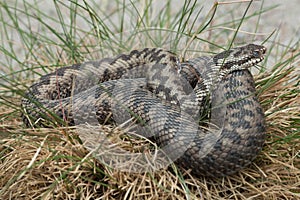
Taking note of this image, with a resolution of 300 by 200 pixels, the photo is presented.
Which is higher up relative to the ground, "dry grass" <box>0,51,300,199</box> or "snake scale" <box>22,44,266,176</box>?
"snake scale" <box>22,44,266,176</box>

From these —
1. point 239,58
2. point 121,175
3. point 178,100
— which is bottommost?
point 121,175

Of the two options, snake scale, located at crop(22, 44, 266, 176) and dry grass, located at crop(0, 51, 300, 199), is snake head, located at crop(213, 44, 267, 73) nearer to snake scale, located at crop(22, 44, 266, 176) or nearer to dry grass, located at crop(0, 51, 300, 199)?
snake scale, located at crop(22, 44, 266, 176)

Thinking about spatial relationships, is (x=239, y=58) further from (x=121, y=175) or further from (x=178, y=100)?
(x=121, y=175)

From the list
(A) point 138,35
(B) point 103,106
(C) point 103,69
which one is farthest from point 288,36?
(B) point 103,106

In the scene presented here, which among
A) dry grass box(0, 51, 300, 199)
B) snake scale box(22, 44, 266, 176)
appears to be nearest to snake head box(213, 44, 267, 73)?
snake scale box(22, 44, 266, 176)

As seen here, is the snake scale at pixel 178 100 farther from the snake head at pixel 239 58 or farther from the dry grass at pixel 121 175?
the dry grass at pixel 121 175

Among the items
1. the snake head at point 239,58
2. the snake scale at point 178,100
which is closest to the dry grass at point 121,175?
the snake scale at point 178,100

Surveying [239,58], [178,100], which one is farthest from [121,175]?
[239,58]
